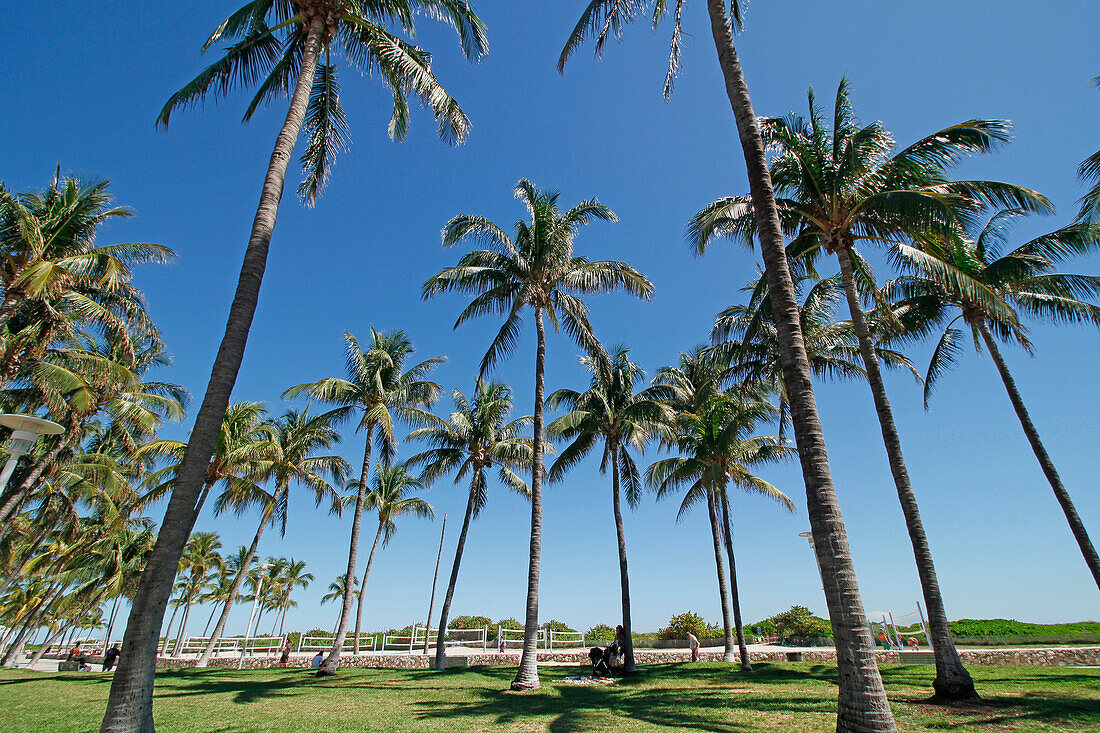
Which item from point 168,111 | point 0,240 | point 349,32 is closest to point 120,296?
point 0,240

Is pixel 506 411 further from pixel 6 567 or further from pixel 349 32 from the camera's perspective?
pixel 6 567

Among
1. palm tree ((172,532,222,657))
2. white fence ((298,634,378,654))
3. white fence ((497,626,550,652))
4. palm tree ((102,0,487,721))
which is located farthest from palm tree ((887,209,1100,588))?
palm tree ((172,532,222,657))

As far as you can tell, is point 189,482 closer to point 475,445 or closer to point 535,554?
point 535,554

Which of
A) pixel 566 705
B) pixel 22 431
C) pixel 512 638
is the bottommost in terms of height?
pixel 512 638

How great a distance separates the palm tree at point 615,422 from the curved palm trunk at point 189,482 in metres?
13.8

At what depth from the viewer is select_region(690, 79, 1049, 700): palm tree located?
10875mm

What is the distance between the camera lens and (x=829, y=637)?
28297 millimetres

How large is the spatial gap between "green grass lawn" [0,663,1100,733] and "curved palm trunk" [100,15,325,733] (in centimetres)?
351

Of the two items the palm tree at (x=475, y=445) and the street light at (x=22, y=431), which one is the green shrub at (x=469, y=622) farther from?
the street light at (x=22, y=431)

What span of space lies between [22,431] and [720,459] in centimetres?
2029

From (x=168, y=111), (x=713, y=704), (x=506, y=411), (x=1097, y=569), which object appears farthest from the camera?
(x=506, y=411)

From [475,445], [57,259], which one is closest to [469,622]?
[475,445]

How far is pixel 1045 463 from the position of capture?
14734 mm

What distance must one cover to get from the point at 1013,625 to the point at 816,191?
2748 centimetres
